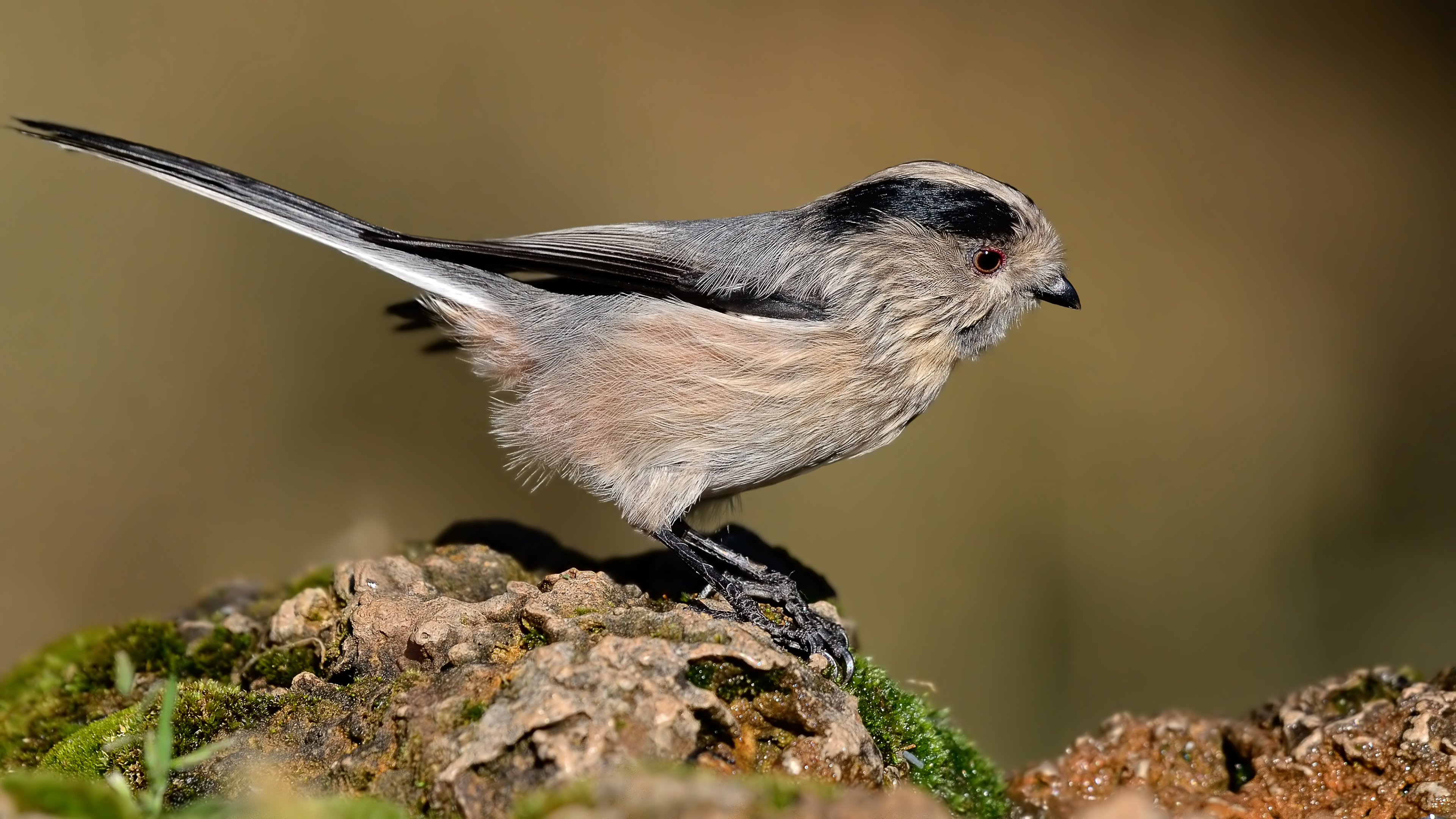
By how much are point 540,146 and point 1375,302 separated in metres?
7.54

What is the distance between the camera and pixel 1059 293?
4.47 metres

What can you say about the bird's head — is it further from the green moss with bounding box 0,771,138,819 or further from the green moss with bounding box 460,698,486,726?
the green moss with bounding box 0,771,138,819

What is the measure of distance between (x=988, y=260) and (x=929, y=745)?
2.08 meters

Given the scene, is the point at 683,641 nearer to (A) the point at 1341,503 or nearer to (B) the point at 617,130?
(B) the point at 617,130

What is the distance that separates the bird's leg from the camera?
11.9 feet

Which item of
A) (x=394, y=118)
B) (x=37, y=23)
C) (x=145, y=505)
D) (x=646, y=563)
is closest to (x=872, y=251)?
(x=646, y=563)

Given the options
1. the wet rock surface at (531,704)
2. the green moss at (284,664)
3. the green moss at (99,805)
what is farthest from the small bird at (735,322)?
the green moss at (99,805)

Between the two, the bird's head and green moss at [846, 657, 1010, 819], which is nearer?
green moss at [846, 657, 1010, 819]

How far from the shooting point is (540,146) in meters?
8.49

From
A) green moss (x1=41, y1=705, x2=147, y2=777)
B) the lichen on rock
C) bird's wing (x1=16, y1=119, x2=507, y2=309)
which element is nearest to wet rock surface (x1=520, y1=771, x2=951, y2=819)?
the lichen on rock

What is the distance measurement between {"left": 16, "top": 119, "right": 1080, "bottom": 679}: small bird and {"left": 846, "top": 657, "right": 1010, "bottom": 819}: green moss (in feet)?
1.67

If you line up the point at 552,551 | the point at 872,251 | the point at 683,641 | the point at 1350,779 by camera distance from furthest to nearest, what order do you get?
1. the point at 552,551
2. the point at 872,251
3. the point at 1350,779
4. the point at 683,641

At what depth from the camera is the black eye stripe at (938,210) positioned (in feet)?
14.0

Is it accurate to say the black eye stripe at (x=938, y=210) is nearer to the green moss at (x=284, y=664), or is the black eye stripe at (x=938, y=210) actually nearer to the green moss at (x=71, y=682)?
the green moss at (x=284, y=664)
